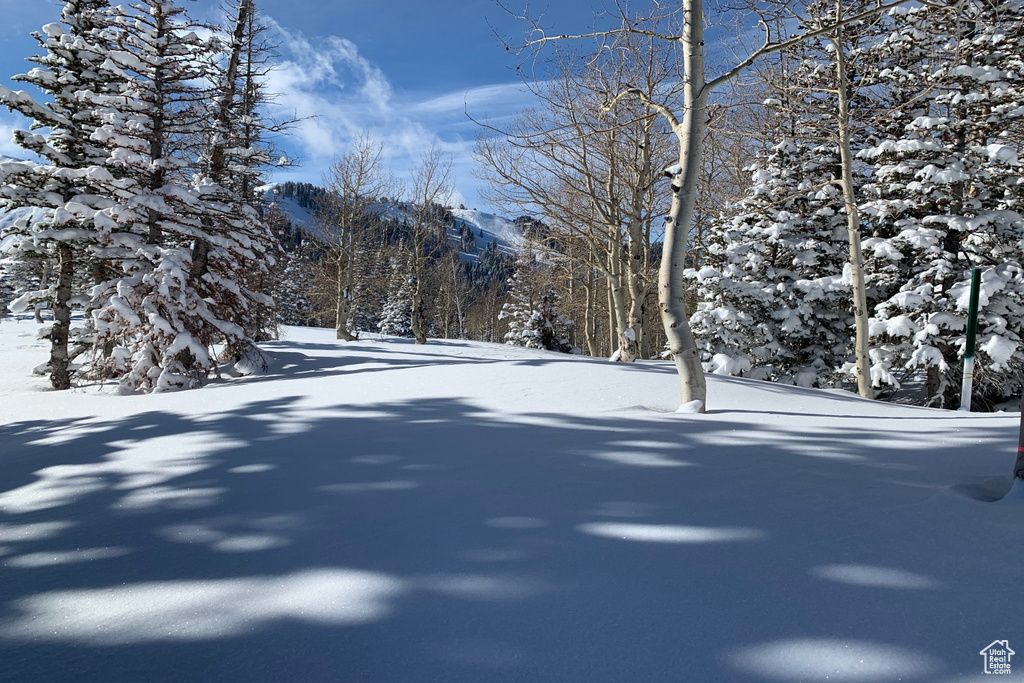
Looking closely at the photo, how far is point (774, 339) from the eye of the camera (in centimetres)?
1277

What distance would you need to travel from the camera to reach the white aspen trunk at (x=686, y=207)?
441cm

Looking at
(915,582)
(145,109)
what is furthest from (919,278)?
(145,109)

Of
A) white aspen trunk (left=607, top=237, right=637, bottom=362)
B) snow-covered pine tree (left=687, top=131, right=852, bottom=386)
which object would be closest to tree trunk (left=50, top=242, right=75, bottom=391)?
white aspen trunk (left=607, top=237, right=637, bottom=362)

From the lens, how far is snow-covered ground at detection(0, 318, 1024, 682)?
1278 mm

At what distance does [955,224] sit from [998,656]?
12.7m

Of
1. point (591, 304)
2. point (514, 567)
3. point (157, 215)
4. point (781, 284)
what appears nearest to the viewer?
point (514, 567)

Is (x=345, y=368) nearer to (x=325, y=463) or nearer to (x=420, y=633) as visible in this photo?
(x=325, y=463)

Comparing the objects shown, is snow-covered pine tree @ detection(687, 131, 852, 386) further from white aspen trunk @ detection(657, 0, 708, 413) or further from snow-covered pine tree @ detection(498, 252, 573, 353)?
snow-covered pine tree @ detection(498, 252, 573, 353)

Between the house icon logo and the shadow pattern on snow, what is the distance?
0.03 m

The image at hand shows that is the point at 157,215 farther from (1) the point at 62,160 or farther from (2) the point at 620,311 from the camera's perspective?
(2) the point at 620,311

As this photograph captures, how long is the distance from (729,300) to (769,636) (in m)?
12.8

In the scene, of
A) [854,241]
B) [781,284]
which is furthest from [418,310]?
[854,241]

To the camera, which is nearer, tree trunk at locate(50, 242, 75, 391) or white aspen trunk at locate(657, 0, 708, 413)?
white aspen trunk at locate(657, 0, 708, 413)

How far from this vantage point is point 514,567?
1.66 m
